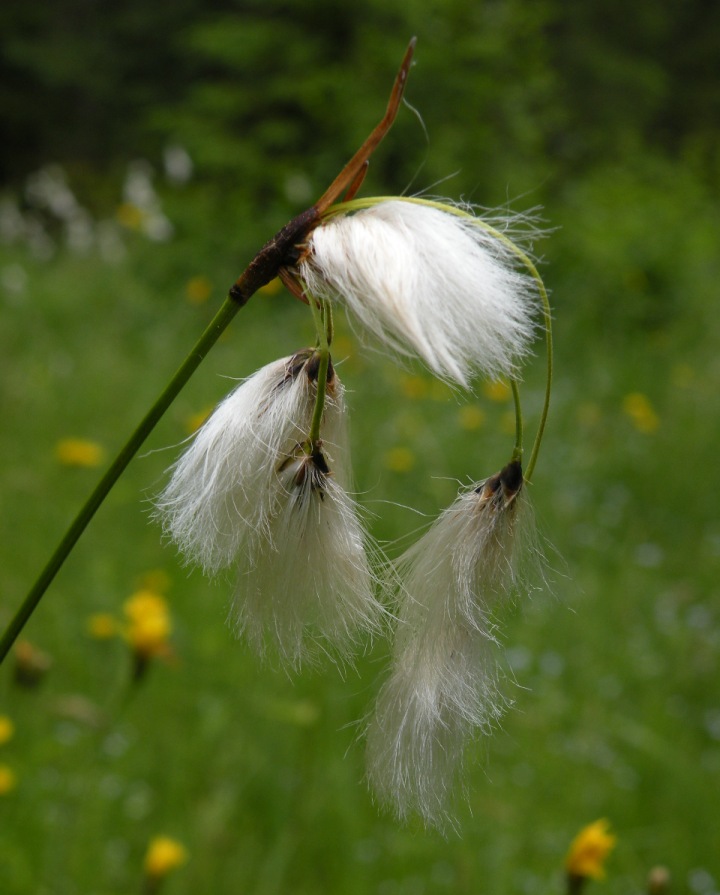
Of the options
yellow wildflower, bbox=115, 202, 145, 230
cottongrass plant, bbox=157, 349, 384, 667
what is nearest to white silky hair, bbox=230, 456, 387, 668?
cottongrass plant, bbox=157, 349, 384, 667

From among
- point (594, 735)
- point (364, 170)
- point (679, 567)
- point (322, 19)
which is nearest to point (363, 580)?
point (364, 170)

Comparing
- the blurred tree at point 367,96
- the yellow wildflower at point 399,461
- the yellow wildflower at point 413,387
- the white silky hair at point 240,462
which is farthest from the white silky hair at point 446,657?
the blurred tree at point 367,96

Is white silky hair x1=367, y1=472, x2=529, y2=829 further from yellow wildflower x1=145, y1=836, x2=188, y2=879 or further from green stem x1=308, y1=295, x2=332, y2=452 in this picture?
yellow wildflower x1=145, y1=836, x2=188, y2=879

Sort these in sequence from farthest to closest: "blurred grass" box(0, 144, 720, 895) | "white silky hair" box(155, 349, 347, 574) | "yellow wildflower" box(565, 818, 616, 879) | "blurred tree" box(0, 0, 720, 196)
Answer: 1. "blurred tree" box(0, 0, 720, 196)
2. "blurred grass" box(0, 144, 720, 895)
3. "yellow wildflower" box(565, 818, 616, 879)
4. "white silky hair" box(155, 349, 347, 574)

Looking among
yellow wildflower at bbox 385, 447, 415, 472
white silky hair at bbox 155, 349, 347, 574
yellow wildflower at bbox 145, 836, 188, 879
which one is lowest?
yellow wildflower at bbox 385, 447, 415, 472

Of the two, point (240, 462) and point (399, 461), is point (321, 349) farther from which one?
point (399, 461)

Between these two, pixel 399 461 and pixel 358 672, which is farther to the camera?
pixel 399 461

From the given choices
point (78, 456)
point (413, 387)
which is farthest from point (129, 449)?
point (413, 387)
